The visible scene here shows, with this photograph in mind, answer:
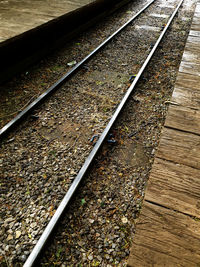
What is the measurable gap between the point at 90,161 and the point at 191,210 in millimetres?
1691

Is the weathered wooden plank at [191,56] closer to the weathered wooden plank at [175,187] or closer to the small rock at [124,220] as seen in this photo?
the weathered wooden plank at [175,187]

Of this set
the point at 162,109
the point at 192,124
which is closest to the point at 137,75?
the point at 162,109

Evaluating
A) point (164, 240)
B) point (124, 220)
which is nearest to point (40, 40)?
point (124, 220)

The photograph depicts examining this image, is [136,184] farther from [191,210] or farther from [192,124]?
[191,210]

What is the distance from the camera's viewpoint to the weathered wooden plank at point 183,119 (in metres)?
1.86

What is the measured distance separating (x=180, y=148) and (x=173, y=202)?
0.51 meters

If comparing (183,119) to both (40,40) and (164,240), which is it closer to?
(164,240)

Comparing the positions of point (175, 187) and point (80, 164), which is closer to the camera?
point (175, 187)

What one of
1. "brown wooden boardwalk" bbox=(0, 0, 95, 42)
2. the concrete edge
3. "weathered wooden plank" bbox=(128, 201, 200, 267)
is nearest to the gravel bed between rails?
→ "weathered wooden plank" bbox=(128, 201, 200, 267)

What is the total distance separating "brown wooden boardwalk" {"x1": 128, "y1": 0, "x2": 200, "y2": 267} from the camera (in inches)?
43.4

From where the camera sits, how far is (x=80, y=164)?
291 centimetres

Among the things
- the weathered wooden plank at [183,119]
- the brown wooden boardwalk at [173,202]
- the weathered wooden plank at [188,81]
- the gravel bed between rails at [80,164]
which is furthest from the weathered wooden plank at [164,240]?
the weathered wooden plank at [188,81]

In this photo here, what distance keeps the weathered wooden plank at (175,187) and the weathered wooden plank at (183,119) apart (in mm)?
472

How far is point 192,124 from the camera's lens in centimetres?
190
